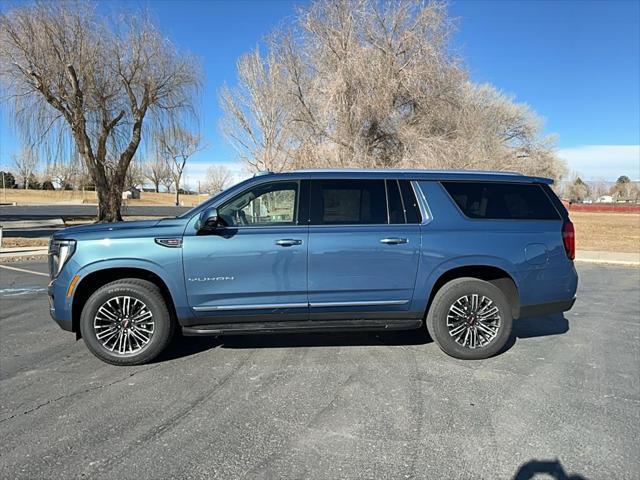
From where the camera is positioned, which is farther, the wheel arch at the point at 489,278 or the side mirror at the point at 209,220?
the wheel arch at the point at 489,278

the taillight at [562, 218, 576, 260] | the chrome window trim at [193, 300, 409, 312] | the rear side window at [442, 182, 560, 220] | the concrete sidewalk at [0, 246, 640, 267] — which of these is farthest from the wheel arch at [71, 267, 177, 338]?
the concrete sidewalk at [0, 246, 640, 267]

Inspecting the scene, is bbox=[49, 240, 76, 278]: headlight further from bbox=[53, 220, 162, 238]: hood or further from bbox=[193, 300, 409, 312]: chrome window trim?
bbox=[193, 300, 409, 312]: chrome window trim

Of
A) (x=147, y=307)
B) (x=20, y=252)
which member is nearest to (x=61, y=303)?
(x=147, y=307)

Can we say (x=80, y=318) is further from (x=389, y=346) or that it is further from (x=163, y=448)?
(x=389, y=346)

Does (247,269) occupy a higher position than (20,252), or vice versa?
(247,269)

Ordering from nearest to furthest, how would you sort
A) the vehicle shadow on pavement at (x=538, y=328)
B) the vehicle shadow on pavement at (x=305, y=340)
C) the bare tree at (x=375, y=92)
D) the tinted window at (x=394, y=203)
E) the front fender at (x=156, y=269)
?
A: the front fender at (x=156, y=269)
the tinted window at (x=394, y=203)
the vehicle shadow on pavement at (x=305, y=340)
the vehicle shadow on pavement at (x=538, y=328)
the bare tree at (x=375, y=92)

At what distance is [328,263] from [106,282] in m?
2.16

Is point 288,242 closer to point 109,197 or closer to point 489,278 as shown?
point 489,278

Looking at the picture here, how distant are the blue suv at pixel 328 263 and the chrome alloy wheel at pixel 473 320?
1 cm

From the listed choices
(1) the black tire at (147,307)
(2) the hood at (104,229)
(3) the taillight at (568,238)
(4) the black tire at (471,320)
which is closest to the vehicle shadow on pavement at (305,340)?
(1) the black tire at (147,307)

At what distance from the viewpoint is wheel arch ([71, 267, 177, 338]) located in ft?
12.8

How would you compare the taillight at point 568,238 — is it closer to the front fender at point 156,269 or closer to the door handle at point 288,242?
the door handle at point 288,242

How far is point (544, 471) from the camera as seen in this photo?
2.51 metres

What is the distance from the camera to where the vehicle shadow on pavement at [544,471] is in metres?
2.45
